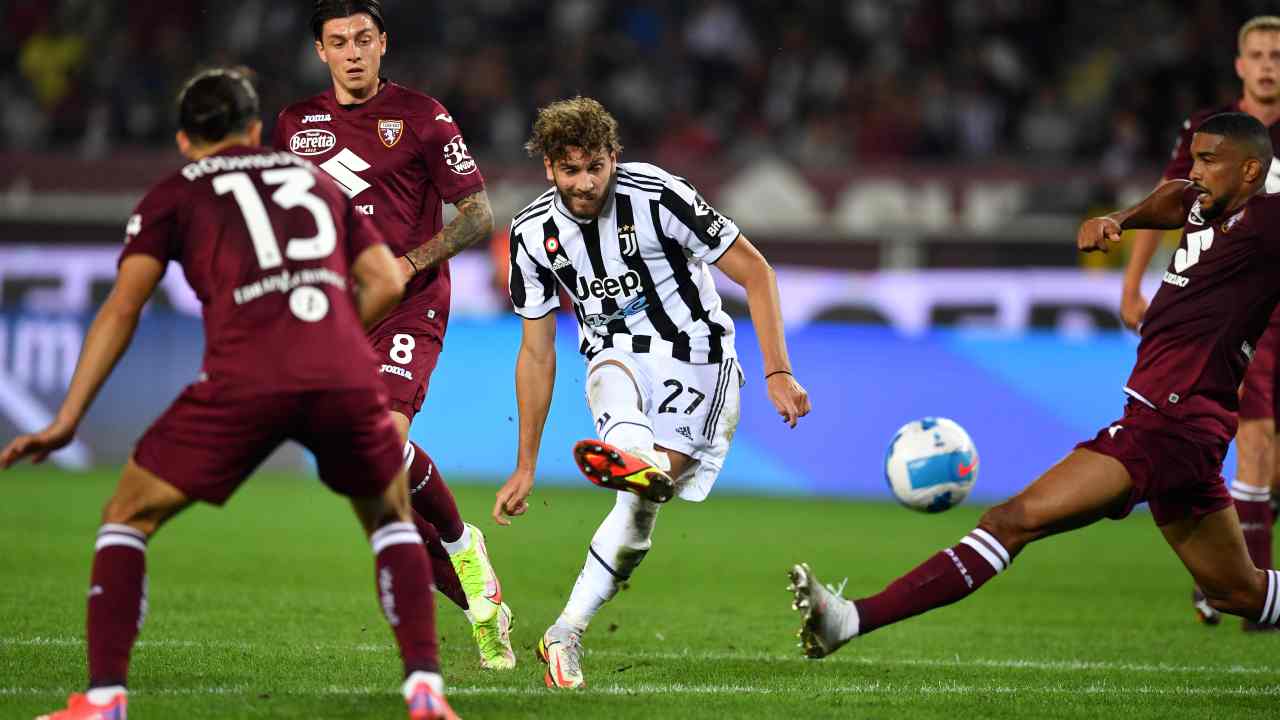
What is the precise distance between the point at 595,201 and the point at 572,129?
33cm

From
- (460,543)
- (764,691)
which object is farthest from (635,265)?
(764,691)

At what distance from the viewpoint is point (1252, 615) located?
6.21 meters

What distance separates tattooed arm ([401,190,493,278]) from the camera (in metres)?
6.57

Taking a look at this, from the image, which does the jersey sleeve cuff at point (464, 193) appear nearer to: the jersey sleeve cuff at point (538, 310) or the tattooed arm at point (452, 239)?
the tattooed arm at point (452, 239)

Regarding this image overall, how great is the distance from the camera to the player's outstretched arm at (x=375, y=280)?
4.98 m

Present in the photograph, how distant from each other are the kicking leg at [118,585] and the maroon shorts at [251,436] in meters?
0.07

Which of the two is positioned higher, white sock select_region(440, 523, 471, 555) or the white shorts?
Result: the white shorts

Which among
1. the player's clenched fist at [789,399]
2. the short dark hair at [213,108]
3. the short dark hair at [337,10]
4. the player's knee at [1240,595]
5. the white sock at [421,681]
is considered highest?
the short dark hair at [337,10]

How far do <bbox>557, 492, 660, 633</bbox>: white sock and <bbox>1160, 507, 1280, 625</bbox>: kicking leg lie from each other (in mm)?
1950

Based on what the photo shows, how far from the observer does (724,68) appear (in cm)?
2044

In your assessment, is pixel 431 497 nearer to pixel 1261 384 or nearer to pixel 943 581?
pixel 943 581

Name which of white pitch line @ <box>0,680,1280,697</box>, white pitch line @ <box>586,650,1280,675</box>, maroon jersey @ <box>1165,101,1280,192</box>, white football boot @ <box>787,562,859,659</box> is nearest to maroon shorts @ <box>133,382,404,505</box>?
white pitch line @ <box>0,680,1280,697</box>

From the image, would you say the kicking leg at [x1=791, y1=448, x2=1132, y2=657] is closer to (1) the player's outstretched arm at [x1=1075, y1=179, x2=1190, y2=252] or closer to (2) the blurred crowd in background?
(1) the player's outstretched arm at [x1=1075, y1=179, x2=1190, y2=252]

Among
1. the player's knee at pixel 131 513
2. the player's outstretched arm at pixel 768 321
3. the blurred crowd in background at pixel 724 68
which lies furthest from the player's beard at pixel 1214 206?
the blurred crowd in background at pixel 724 68
